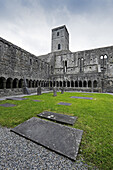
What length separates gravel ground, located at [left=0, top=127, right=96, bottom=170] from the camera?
1328 mm

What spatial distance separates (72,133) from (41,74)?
57.2ft

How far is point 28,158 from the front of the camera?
4.91ft

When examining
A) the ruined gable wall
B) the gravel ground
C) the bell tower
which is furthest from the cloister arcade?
the bell tower

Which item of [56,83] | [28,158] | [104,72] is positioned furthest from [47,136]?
[104,72]

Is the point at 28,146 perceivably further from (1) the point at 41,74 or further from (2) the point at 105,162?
(1) the point at 41,74

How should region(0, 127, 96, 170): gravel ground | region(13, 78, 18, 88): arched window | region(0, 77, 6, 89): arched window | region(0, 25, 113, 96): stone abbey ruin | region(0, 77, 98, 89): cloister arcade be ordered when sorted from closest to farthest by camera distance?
region(0, 127, 96, 170): gravel ground → region(0, 77, 6, 89): arched window → region(0, 25, 113, 96): stone abbey ruin → region(0, 77, 98, 89): cloister arcade → region(13, 78, 18, 88): arched window

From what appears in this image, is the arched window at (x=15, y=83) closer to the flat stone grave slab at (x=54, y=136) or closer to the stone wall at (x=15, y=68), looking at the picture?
the stone wall at (x=15, y=68)

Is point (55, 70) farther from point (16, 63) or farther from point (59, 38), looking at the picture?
point (59, 38)

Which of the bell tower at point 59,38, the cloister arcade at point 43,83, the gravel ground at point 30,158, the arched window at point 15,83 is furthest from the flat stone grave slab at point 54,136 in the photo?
the bell tower at point 59,38

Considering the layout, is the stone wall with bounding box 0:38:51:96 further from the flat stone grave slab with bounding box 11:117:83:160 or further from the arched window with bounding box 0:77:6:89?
the flat stone grave slab with bounding box 11:117:83:160

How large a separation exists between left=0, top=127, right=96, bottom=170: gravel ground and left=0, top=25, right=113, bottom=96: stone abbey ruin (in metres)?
9.99

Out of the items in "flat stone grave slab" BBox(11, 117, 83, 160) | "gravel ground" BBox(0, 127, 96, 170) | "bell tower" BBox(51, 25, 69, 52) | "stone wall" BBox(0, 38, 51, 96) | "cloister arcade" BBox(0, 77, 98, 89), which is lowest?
"gravel ground" BBox(0, 127, 96, 170)

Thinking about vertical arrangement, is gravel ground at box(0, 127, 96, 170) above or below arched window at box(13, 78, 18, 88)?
below

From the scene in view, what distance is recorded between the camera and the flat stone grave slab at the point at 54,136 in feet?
5.41
